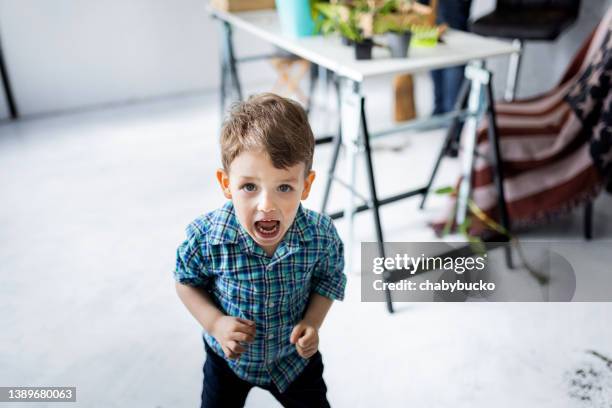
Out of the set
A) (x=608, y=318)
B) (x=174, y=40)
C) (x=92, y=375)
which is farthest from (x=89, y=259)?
(x=174, y=40)

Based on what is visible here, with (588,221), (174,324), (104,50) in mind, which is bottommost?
(174,324)

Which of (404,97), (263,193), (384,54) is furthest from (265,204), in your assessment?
(404,97)

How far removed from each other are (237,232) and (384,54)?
104 centimetres

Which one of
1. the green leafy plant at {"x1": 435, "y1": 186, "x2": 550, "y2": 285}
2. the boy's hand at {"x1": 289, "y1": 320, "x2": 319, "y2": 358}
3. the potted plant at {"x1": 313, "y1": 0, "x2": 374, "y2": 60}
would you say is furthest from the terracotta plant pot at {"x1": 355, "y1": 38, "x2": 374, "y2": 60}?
the boy's hand at {"x1": 289, "y1": 320, "x2": 319, "y2": 358}

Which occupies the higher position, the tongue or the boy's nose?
the boy's nose

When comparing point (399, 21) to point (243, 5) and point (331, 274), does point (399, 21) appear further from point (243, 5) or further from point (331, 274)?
point (331, 274)

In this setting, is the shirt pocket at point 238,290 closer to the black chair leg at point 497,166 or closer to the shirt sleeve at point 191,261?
the shirt sleeve at point 191,261

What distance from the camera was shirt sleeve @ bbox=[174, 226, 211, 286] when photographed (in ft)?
2.84

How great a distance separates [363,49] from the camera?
62.3 inches

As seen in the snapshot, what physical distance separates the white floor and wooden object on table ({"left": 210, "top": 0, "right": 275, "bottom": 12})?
815 mm

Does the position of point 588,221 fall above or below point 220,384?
below

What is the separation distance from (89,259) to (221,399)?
1.19 meters

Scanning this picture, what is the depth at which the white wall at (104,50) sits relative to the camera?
10.7 feet

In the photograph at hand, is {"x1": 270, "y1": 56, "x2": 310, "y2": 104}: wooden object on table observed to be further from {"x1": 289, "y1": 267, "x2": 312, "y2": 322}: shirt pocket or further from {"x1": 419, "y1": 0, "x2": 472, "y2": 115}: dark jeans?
{"x1": 289, "y1": 267, "x2": 312, "y2": 322}: shirt pocket
